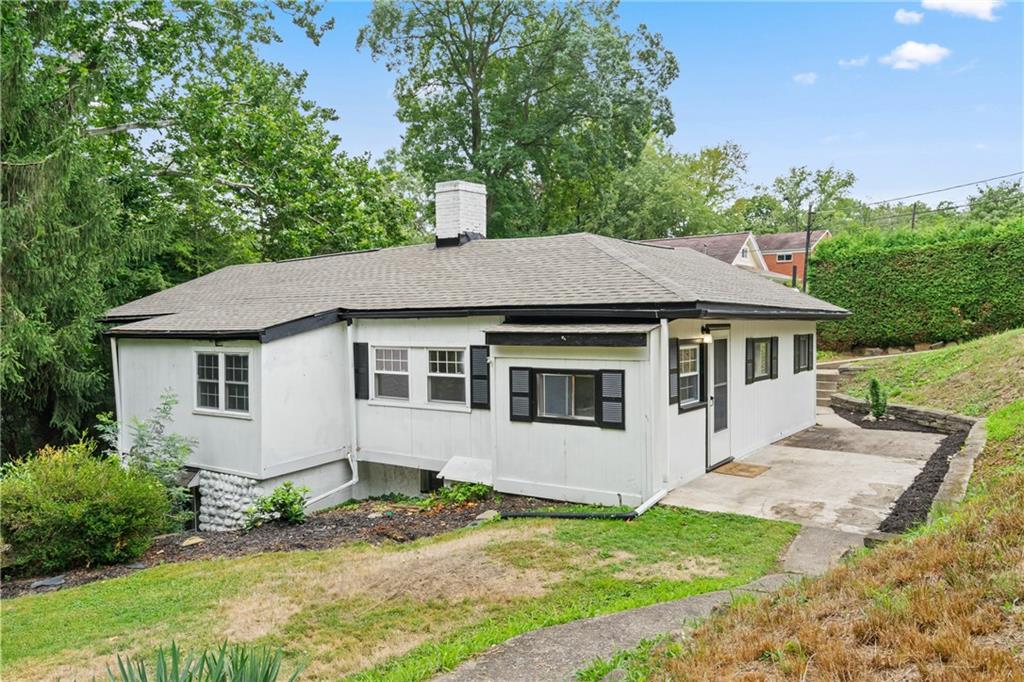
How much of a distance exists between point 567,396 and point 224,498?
20.9 feet

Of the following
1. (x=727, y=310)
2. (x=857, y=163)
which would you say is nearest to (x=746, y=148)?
(x=857, y=163)

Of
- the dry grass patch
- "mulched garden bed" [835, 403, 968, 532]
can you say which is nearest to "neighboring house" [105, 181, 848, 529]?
"mulched garden bed" [835, 403, 968, 532]

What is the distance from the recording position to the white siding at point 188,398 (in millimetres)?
10758

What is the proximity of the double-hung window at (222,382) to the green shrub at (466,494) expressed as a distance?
3.70 m

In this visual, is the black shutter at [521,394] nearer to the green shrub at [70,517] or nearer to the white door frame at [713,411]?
the white door frame at [713,411]

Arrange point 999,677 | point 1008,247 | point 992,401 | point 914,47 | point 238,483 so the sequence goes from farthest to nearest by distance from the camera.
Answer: point 914,47 → point 1008,247 → point 992,401 → point 238,483 → point 999,677

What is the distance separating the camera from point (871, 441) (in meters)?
12.1

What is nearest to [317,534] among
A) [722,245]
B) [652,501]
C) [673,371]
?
[652,501]

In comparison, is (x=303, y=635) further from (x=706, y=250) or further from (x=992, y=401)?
(x=706, y=250)

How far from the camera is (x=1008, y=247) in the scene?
1775cm

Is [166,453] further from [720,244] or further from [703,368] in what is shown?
[720,244]

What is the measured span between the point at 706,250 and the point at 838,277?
29.0ft

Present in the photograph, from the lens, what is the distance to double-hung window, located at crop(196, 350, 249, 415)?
36.1 feet

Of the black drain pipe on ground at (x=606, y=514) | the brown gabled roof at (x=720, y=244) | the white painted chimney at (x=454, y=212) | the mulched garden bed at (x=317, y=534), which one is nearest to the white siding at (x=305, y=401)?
the mulched garden bed at (x=317, y=534)
